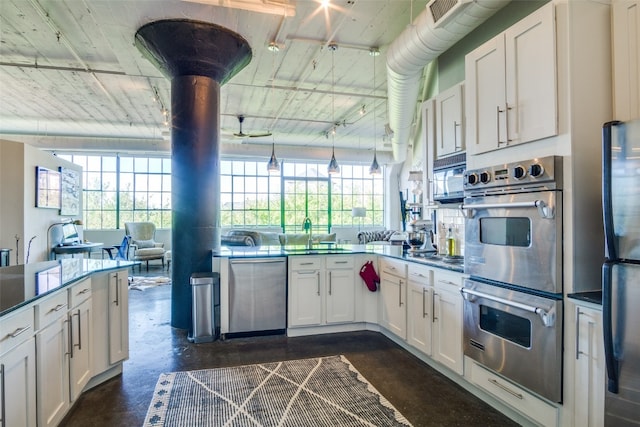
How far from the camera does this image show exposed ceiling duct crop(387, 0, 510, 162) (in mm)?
2612

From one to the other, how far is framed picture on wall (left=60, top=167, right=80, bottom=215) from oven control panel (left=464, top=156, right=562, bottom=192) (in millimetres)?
6891

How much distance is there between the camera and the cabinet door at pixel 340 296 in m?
3.78

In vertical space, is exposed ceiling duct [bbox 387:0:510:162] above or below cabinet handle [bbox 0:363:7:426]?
above

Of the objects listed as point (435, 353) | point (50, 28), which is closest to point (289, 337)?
point (435, 353)

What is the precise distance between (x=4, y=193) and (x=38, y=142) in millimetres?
3224

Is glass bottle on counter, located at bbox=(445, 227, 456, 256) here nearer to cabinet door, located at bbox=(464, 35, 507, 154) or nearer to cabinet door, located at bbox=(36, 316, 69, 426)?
cabinet door, located at bbox=(464, 35, 507, 154)

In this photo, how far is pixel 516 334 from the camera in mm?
2090

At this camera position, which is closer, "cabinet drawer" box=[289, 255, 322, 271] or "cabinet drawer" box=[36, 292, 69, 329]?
"cabinet drawer" box=[36, 292, 69, 329]

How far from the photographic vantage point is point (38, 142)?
301 inches

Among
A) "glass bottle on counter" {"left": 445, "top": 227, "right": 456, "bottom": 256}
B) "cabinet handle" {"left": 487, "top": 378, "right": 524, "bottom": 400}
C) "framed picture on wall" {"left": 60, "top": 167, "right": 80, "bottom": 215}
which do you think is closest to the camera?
"cabinet handle" {"left": 487, "top": 378, "right": 524, "bottom": 400}

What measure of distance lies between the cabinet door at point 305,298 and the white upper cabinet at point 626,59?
9.09ft

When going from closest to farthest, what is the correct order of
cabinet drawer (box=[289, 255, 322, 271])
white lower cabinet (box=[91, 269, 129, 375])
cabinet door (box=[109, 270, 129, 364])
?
1. white lower cabinet (box=[91, 269, 129, 375])
2. cabinet door (box=[109, 270, 129, 364])
3. cabinet drawer (box=[289, 255, 322, 271])

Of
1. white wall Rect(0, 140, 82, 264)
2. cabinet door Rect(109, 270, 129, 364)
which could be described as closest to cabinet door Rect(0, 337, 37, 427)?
cabinet door Rect(109, 270, 129, 364)

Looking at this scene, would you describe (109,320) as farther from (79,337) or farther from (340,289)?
(340,289)
